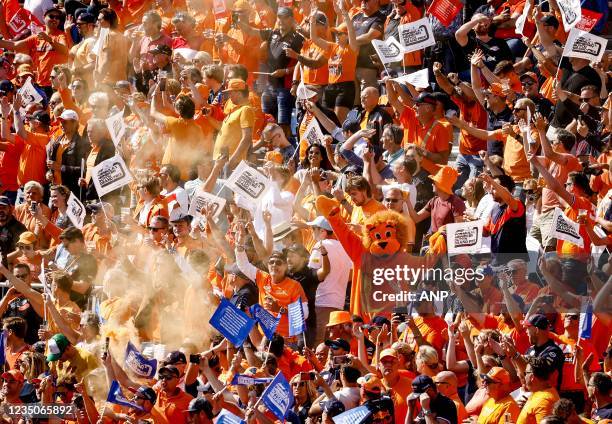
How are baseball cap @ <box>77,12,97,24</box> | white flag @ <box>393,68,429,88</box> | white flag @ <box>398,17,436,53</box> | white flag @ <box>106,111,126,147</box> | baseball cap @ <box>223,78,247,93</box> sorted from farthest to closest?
baseball cap @ <box>77,12,97,24</box>
white flag @ <box>106,111,126,147</box>
baseball cap @ <box>223,78,247,93</box>
white flag @ <box>398,17,436,53</box>
white flag @ <box>393,68,429,88</box>

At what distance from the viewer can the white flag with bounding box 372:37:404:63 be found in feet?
54.9

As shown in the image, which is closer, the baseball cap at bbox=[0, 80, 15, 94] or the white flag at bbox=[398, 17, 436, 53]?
the white flag at bbox=[398, 17, 436, 53]

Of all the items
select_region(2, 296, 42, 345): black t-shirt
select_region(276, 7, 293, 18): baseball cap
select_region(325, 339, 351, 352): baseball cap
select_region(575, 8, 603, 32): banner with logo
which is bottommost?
select_region(2, 296, 42, 345): black t-shirt

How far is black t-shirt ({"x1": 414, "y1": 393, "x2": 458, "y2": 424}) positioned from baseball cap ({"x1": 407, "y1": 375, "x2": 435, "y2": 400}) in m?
0.10

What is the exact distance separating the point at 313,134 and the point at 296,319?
328 centimetres

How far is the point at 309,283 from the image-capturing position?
1487 cm

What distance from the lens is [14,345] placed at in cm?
1596

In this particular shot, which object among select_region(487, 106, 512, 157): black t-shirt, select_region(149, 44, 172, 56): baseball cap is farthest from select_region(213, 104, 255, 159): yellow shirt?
select_region(487, 106, 512, 157): black t-shirt

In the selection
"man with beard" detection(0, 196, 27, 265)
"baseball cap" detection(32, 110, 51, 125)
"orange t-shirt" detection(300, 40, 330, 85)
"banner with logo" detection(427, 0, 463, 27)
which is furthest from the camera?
"baseball cap" detection(32, 110, 51, 125)

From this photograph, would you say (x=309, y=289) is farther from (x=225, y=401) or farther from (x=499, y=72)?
(x=499, y=72)

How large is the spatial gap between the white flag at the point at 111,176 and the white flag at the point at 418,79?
9.31 feet

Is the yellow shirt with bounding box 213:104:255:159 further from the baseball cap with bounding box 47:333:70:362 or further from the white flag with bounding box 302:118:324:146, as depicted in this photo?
the baseball cap with bounding box 47:333:70:362

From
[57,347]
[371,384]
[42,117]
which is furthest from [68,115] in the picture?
[371,384]

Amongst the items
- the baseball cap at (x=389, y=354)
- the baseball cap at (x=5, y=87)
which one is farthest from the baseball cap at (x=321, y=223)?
the baseball cap at (x=5, y=87)
